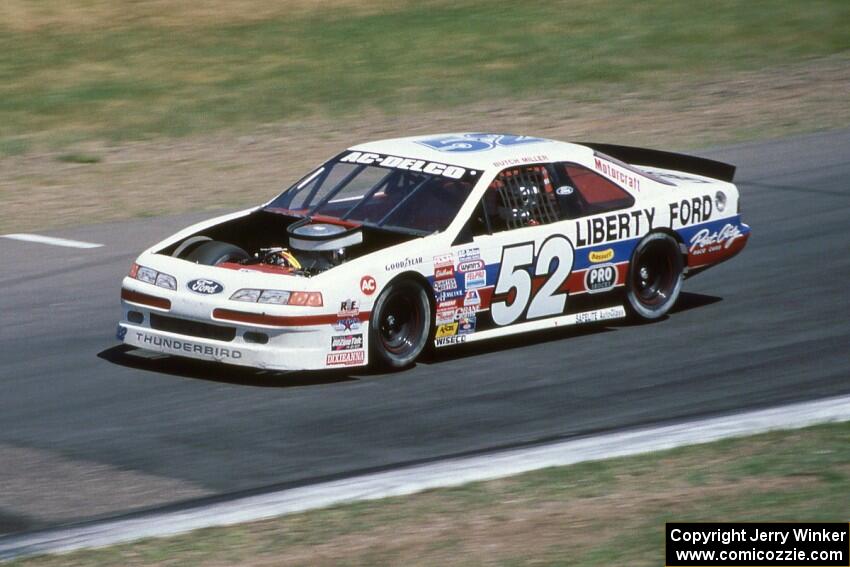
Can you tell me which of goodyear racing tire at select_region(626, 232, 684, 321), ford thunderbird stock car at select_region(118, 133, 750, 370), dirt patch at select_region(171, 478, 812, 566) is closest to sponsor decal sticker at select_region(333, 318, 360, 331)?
ford thunderbird stock car at select_region(118, 133, 750, 370)

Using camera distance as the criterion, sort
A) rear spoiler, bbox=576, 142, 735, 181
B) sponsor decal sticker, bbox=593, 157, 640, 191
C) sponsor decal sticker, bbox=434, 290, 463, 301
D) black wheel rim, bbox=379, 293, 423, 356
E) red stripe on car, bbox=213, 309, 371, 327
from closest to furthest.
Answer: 1. red stripe on car, bbox=213, 309, 371, 327
2. black wheel rim, bbox=379, 293, 423, 356
3. sponsor decal sticker, bbox=434, 290, 463, 301
4. sponsor decal sticker, bbox=593, 157, 640, 191
5. rear spoiler, bbox=576, 142, 735, 181

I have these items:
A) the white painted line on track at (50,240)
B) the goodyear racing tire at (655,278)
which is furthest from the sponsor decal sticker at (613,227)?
the white painted line on track at (50,240)

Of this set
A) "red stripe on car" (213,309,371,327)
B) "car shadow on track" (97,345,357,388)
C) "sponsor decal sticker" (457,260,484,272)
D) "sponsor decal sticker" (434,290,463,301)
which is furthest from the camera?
"sponsor decal sticker" (457,260,484,272)

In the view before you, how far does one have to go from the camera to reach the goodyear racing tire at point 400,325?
32.6ft

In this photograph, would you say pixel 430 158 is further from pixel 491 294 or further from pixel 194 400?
pixel 194 400

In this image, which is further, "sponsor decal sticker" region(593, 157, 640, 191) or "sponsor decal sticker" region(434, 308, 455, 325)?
"sponsor decal sticker" region(593, 157, 640, 191)

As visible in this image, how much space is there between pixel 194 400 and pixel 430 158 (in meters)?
2.54

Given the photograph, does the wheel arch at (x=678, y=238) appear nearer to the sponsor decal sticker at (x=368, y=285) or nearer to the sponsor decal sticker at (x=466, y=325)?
the sponsor decal sticker at (x=466, y=325)

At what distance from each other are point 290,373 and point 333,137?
33.4 ft

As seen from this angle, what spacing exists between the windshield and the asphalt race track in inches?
38.9

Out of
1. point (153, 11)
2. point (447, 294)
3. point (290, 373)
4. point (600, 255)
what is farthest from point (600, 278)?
point (153, 11)

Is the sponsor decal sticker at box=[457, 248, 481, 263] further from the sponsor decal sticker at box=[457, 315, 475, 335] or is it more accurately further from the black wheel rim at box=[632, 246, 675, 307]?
the black wheel rim at box=[632, 246, 675, 307]

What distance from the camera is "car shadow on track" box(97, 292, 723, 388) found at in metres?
10.0

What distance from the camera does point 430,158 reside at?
35.8 ft
